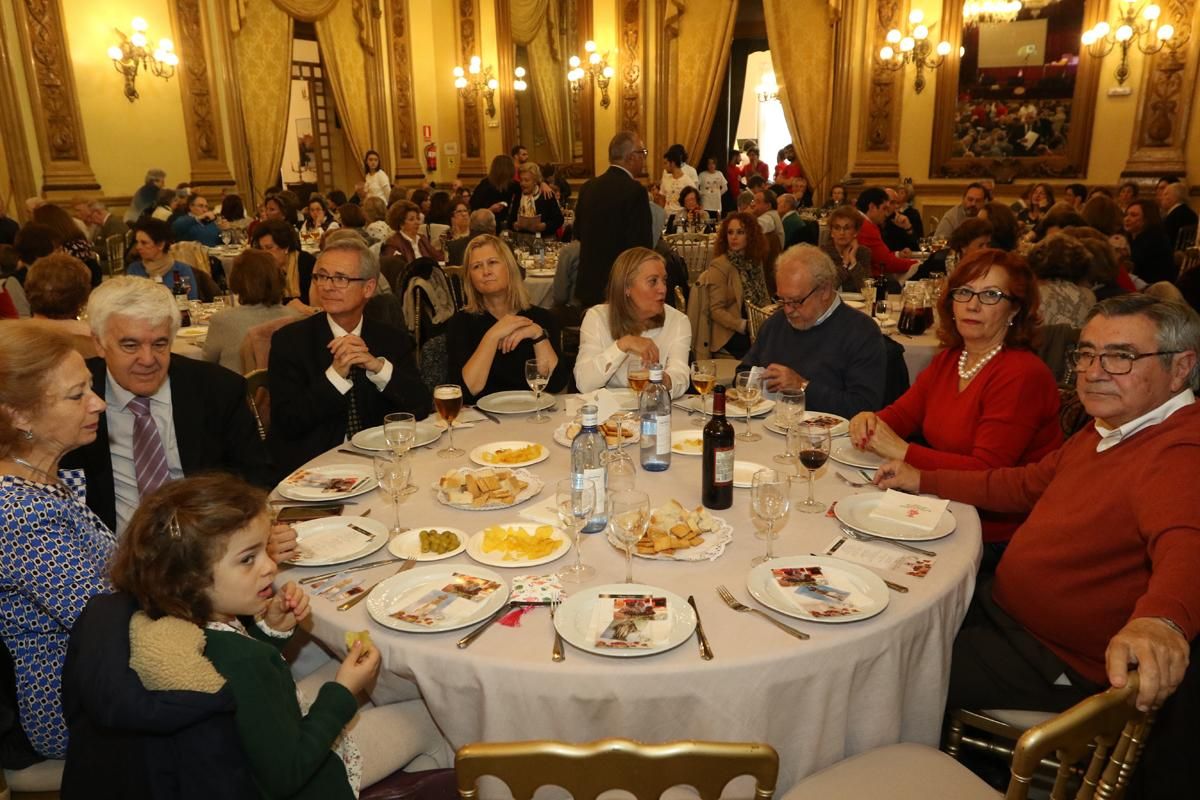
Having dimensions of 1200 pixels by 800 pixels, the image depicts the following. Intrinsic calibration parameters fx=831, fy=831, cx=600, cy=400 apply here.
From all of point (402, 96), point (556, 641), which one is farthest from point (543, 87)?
point (556, 641)

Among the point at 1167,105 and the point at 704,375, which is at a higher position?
the point at 1167,105

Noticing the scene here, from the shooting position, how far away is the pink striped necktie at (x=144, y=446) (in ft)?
8.00

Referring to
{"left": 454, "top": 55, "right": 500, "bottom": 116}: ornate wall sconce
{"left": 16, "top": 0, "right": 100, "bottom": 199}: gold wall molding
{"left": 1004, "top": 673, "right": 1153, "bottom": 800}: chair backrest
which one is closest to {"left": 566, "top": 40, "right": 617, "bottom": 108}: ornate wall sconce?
{"left": 454, "top": 55, "right": 500, "bottom": 116}: ornate wall sconce

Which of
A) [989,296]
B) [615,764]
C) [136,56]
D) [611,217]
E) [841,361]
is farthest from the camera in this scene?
[136,56]

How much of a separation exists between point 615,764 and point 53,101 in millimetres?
10343

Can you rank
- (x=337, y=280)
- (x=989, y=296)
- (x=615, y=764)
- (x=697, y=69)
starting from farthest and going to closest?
(x=697, y=69) < (x=337, y=280) < (x=989, y=296) < (x=615, y=764)

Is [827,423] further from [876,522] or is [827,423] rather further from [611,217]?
[611,217]

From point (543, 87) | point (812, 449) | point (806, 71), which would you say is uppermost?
point (543, 87)

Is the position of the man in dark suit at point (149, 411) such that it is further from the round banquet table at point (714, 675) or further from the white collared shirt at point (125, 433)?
the round banquet table at point (714, 675)

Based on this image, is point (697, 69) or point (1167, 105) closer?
point (1167, 105)

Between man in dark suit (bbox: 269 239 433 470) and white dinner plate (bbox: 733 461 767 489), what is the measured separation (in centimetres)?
126

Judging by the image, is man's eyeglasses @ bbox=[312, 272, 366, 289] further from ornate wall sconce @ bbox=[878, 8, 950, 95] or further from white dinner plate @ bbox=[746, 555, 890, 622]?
ornate wall sconce @ bbox=[878, 8, 950, 95]

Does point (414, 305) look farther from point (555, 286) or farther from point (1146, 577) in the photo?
point (1146, 577)

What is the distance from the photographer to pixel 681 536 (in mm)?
1927
